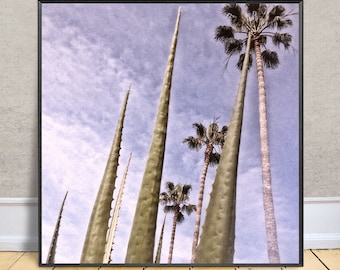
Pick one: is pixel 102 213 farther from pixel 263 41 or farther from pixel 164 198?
pixel 263 41

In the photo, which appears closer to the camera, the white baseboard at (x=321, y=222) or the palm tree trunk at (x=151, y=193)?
the palm tree trunk at (x=151, y=193)

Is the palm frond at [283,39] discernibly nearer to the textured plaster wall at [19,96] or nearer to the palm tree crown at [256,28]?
the palm tree crown at [256,28]

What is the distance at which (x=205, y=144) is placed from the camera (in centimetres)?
202

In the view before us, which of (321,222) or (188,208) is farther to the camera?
(321,222)

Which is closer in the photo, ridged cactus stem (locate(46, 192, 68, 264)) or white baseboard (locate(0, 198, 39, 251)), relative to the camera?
ridged cactus stem (locate(46, 192, 68, 264))

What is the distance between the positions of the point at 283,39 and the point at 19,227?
4.63ft

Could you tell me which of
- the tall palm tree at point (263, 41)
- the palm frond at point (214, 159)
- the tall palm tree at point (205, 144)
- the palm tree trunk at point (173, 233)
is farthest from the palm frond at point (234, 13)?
the palm tree trunk at point (173, 233)

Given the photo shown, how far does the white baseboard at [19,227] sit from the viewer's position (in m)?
2.16

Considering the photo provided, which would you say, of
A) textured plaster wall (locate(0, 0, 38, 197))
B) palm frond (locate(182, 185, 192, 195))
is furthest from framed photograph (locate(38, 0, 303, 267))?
textured plaster wall (locate(0, 0, 38, 197))

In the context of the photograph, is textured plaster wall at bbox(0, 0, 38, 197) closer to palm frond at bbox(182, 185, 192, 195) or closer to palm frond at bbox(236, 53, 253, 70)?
Result: palm frond at bbox(182, 185, 192, 195)

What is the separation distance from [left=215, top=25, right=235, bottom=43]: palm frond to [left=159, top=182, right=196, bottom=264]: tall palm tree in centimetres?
63

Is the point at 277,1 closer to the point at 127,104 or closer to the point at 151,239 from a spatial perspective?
the point at 127,104

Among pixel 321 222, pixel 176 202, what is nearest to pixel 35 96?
pixel 176 202

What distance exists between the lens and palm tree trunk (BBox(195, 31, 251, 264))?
2.00m
